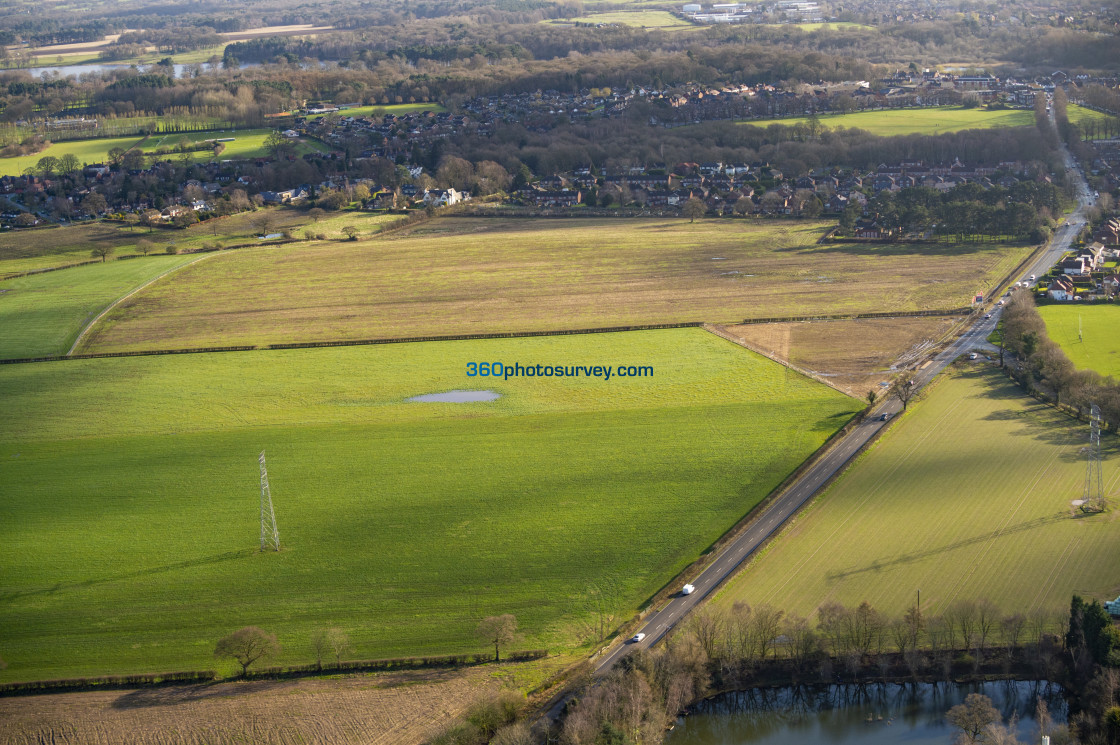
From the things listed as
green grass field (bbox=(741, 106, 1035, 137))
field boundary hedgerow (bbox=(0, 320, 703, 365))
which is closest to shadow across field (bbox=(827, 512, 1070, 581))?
field boundary hedgerow (bbox=(0, 320, 703, 365))

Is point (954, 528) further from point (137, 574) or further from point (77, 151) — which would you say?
point (77, 151)

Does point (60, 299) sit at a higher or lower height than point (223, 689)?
higher

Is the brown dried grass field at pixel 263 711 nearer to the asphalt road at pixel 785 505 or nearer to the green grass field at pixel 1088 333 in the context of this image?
the asphalt road at pixel 785 505

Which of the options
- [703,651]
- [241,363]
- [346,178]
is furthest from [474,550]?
[346,178]

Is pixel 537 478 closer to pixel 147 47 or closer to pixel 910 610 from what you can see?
pixel 910 610

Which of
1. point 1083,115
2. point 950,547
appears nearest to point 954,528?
point 950,547

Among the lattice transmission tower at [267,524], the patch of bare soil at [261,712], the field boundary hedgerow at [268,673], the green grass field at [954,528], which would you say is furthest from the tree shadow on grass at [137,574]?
the green grass field at [954,528]
